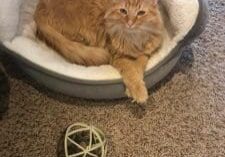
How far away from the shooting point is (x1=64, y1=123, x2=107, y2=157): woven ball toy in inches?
50.9

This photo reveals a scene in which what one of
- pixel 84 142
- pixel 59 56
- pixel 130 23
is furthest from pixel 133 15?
pixel 84 142

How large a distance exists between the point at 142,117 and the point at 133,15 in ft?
1.40

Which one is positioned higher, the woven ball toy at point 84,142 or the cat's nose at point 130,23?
the cat's nose at point 130,23

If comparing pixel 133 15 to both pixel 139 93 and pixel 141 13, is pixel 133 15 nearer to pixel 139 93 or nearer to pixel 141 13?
pixel 141 13

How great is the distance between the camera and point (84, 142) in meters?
1.34

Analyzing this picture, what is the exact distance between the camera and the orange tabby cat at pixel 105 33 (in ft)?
4.32

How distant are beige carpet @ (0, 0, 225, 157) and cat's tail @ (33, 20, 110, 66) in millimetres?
201

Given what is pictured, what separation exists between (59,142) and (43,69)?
0.91ft

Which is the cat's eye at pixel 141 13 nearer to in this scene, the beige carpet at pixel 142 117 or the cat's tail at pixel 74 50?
the cat's tail at pixel 74 50

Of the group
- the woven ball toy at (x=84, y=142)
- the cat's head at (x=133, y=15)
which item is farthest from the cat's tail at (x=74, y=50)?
the woven ball toy at (x=84, y=142)

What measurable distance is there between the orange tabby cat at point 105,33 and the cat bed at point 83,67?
4 centimetres

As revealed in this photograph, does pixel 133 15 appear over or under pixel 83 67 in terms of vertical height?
over

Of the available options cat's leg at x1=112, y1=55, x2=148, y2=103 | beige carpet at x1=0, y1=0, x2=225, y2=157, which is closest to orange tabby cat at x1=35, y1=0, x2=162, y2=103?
cat's leg at x1=112, y1=55, x2=148, y2=103

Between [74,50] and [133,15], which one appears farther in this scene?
[74,50]
